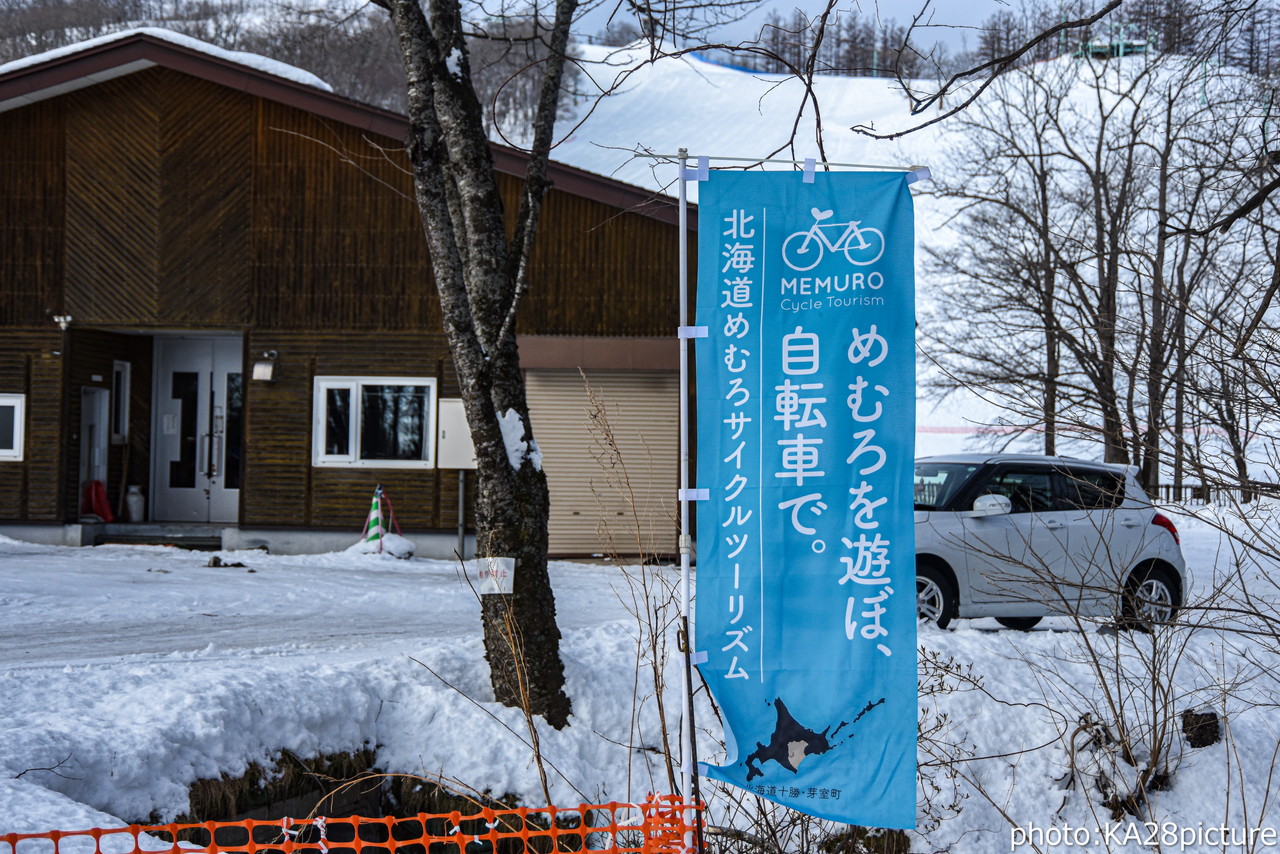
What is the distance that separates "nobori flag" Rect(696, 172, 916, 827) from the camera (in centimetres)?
439

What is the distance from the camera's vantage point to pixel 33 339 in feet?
54.2

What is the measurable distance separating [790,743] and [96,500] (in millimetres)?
15497

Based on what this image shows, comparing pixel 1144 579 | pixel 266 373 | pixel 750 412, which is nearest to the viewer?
pixel 750 412

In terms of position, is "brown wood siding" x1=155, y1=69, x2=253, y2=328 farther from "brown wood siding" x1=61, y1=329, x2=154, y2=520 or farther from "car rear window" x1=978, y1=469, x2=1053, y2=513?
"car rear window" x1=978, y1=469, x2=1053, y2=513

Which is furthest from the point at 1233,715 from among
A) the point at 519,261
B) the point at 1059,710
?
the point at 519,261

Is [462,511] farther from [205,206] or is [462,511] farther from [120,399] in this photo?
[120,399]

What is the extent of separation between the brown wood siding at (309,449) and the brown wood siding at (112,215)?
76.4 inches

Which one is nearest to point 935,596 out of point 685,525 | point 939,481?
point 939,481

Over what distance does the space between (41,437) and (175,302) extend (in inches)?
112

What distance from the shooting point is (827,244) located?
4449 mm

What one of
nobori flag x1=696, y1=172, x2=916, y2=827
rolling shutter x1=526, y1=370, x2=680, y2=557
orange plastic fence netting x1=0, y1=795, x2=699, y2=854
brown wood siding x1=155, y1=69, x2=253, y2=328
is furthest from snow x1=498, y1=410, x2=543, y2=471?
brown wood siding x1=155, y1=69, x2=253, y2=328

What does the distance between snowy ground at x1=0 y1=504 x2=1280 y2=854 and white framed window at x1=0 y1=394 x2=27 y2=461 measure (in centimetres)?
635

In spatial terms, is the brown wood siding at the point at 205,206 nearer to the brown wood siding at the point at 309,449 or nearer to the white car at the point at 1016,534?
the brown wood siding at the point at 309,449

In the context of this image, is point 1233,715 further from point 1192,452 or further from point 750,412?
point 750,412
